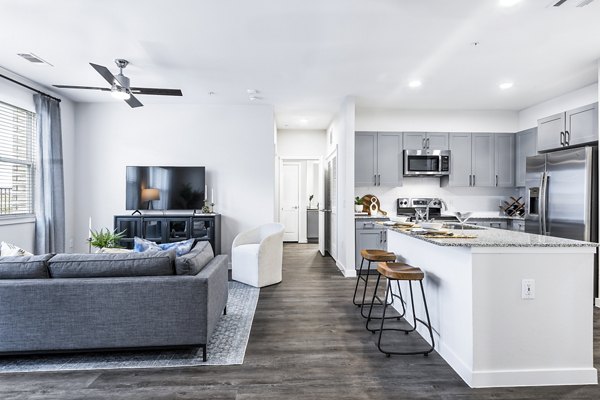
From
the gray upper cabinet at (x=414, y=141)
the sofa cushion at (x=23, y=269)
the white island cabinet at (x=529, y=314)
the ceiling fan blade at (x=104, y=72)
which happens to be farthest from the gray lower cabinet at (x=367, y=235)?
the sofa cushion at (x=23, y=269)

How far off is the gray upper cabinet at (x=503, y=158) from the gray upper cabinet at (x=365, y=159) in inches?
81.3

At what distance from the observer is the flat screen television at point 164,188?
544cm

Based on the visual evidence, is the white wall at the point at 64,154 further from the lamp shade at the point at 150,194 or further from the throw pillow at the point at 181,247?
the throw pillow at the point at 181,247

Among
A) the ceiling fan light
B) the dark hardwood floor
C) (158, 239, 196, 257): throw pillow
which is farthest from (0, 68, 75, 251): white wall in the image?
the dark hardwood floor

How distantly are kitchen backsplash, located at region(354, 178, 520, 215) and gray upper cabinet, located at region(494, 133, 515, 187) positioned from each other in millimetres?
258

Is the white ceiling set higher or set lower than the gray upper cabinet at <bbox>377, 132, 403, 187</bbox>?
higher

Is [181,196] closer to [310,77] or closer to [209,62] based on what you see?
[209,62]

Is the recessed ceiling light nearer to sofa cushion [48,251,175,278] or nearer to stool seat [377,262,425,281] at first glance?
stool seat [377,262,425,281]

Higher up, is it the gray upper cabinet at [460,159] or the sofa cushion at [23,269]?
the gray upper cabinet at [460,159]

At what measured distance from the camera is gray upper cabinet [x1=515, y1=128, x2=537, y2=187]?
536 centimetres

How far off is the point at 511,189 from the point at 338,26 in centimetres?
460

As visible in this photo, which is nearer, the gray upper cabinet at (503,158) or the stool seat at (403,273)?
the stool seat at (403,273)

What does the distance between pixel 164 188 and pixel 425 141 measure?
14.2 feet

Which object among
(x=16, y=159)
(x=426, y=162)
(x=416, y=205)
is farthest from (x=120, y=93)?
(x=416, y=205)
